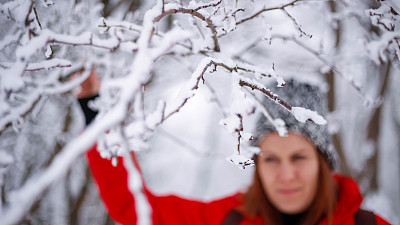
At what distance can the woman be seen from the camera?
1865 mm

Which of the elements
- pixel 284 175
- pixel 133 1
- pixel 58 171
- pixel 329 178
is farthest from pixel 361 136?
pixel 58 171

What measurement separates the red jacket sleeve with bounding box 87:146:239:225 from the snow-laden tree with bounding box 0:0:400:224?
1.20ft

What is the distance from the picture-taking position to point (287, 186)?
2.08 metres

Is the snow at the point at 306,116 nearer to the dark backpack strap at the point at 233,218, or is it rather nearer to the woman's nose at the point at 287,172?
the woman's nose at the point at 287,172

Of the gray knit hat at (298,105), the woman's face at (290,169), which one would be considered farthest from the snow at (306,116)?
the woman's face at (290,169)

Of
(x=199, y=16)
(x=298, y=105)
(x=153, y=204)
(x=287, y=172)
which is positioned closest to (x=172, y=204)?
(x=153, y=204)

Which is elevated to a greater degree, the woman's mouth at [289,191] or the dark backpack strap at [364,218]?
the dark backpack strap at [364,218]

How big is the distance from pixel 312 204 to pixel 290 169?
50 cm

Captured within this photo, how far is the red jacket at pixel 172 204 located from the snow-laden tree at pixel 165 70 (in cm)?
37

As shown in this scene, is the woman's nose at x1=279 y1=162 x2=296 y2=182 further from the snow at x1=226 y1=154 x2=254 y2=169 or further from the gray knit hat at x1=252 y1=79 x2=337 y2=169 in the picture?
the snow at x1=226 y1=154 x2=254 y2=169

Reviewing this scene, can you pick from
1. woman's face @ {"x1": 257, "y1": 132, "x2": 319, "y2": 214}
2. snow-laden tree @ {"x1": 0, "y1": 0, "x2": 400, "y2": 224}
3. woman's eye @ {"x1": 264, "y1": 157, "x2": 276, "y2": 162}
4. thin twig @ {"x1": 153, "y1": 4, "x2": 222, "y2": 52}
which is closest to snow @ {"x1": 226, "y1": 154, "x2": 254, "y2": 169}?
snow-laden tree @ {"x1": 0, "y1": 0, "x2": 400, "y2": 224}

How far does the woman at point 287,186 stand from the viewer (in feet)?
6.12

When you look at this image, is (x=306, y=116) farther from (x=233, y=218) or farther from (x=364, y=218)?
(x=233, y=218)

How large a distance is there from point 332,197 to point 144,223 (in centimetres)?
210
